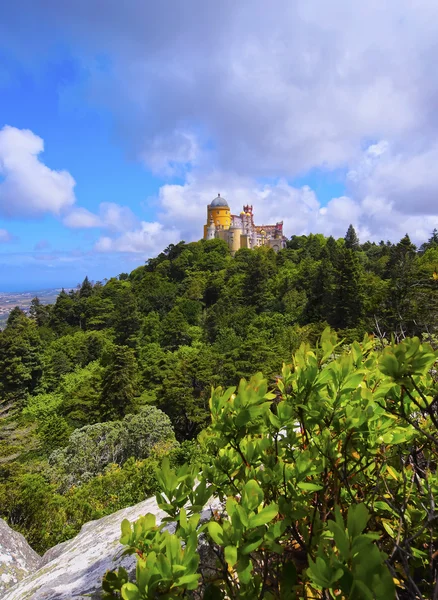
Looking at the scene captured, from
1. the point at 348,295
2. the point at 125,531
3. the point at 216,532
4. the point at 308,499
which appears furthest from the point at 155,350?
the point at 216,532

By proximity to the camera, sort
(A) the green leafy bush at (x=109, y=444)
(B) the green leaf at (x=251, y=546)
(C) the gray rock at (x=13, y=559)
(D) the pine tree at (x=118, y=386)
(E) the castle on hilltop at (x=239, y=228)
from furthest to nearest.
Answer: (E) the castle on hilltop at (x=239, y=228)
(D) the pine tree at (x=118, y=386)
(A) the green leafy bush at (x=109, y=444)
(C) the gray rock at (x=13, y=559)
(B) the green leaf at (x=251, y=546)

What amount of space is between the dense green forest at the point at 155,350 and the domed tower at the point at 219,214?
6.84 meters

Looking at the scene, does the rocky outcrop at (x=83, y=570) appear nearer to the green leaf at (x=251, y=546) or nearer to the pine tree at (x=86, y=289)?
the green leaf at (x=251, y=546)

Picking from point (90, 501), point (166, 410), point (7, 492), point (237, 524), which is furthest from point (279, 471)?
point (166, 410)

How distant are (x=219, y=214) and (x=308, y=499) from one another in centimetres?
5524

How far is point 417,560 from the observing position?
106 centimetres

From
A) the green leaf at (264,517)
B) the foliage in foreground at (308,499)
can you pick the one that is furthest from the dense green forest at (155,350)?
the green leaf at (264,517)

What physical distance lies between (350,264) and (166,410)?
534 inches

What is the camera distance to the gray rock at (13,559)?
13.4 feet

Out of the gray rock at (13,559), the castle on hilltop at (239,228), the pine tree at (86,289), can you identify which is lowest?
the gray rock at (13,559)

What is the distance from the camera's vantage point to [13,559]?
14.5ft

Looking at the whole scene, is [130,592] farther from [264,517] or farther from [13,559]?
[13,559]

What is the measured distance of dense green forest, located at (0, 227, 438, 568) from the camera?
8844 millimetres

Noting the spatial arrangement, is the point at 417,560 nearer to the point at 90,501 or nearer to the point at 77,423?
the point at 90,501
